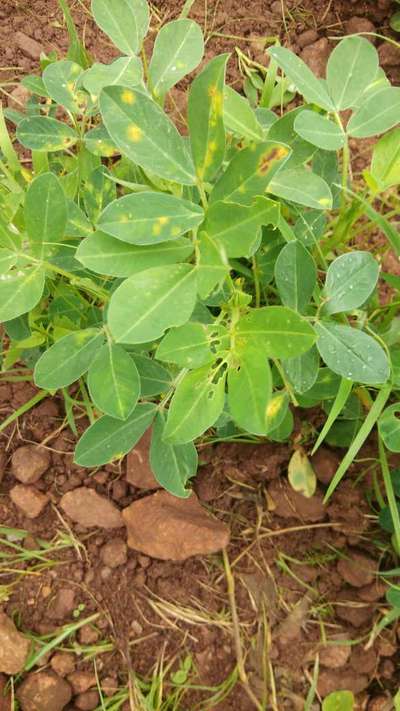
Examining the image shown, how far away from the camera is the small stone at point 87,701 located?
1548 mm

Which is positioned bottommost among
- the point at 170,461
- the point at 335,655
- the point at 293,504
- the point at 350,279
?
the point at 335,655

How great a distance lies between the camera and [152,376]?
50.7 inches

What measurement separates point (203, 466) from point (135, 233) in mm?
848

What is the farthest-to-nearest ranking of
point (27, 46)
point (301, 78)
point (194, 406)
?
point (27, 46) → point (301, 78) → point (194, 406)

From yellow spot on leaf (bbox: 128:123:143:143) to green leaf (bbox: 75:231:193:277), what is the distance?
146 millimetres

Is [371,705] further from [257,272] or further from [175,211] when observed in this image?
[175,211]

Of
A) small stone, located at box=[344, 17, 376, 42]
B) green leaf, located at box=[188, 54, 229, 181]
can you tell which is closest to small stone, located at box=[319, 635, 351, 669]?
green leaf, located at box=[188, 54, 229, 181]

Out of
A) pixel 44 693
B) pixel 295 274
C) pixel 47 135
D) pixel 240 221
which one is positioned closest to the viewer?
pixel 240 221

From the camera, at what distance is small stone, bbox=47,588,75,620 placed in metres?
1.61

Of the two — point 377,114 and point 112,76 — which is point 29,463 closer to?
point 112,76

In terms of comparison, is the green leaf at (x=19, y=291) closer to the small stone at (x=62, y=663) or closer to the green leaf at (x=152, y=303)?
the green leaf at (x=152, y=303)

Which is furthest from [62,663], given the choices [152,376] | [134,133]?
→ [134,133]

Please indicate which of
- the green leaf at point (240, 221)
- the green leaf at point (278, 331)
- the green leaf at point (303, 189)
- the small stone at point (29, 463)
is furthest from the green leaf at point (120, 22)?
the small stone at point (29, 463)

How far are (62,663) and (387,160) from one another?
1333 mm
